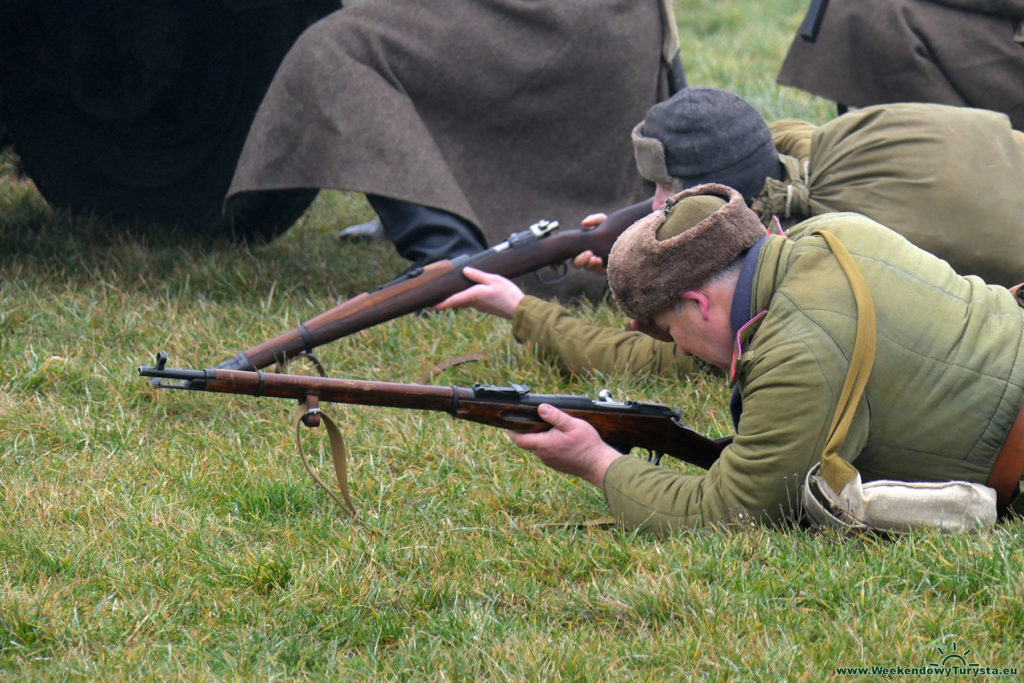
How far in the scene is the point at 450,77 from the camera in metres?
6.15

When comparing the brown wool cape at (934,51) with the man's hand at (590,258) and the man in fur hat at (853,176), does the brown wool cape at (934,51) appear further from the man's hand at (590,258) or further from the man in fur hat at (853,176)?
the man's hand at (590,258)

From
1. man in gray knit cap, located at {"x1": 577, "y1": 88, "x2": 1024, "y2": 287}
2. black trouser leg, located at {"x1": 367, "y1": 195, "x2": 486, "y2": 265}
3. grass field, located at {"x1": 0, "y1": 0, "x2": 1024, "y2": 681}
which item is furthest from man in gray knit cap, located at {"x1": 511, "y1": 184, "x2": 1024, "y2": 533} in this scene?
black trouser leg, located at {"x1": 367, "y1": 195, "x2": 486, "y2": 265}

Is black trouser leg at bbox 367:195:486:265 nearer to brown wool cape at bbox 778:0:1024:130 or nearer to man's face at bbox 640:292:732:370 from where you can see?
brown wool cape at bbox 778:0:1024:130

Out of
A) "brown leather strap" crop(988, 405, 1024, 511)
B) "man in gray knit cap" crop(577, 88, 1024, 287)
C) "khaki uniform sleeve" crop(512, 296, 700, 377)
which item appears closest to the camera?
"brown leather strap" crop(988, 405, 1024, 511)

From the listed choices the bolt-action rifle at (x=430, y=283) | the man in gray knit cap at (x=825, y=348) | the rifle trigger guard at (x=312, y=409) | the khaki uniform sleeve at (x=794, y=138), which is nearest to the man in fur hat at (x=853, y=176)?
the bolt-action rifle at (x=430, y=283)

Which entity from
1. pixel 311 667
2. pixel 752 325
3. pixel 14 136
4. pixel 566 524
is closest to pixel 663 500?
pixel 566 524

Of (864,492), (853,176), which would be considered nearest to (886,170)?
(853,176)

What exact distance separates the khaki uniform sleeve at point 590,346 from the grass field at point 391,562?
76mm

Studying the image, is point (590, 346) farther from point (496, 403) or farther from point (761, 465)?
point (761, 465)

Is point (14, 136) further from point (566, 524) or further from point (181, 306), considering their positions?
point (566, 524)

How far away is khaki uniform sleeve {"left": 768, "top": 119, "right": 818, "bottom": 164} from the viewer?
5.38 m

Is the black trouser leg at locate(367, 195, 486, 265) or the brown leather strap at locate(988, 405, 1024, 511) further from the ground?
the brown leather strap at locate(988, 405, 1024, 511)

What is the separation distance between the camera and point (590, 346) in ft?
16.6

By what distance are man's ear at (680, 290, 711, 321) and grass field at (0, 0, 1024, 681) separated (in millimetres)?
619
